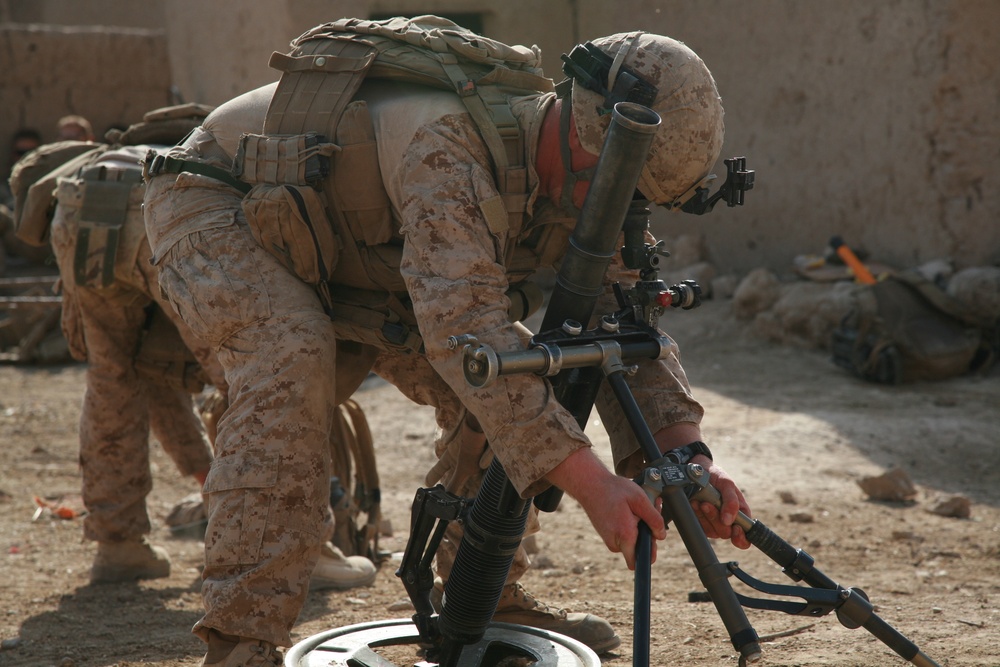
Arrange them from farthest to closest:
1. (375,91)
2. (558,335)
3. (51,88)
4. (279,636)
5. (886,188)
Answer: (51,88), (886,188), (375,91), (279,636), (558,335)

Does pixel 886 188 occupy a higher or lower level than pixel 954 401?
higher

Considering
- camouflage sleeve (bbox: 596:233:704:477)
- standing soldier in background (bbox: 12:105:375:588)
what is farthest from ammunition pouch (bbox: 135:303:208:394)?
camouflage sleeve (bbox: 596:233:704:477)

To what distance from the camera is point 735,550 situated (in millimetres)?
4277

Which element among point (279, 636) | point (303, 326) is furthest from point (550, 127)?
point (279, 636)

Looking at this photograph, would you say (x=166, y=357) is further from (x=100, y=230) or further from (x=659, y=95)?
(x=659, y=95)

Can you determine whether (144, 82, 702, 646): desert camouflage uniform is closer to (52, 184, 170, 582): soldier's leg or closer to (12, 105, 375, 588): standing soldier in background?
(12, 105, 375, 588): standing soldier in background

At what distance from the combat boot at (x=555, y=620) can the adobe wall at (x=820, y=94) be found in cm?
515

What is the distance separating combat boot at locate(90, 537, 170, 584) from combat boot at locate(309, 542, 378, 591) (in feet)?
2.43

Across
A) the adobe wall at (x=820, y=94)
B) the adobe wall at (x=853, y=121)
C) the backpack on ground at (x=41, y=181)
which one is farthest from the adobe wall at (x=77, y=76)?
the backpack on ground at (x=41, y=181)

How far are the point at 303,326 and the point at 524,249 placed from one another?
62 cm

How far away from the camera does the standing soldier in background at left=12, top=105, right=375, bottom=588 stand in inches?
154

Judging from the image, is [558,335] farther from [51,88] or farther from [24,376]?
[51,88]

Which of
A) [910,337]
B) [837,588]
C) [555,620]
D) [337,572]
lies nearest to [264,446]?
[555,620]

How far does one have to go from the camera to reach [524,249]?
9.29 ft
